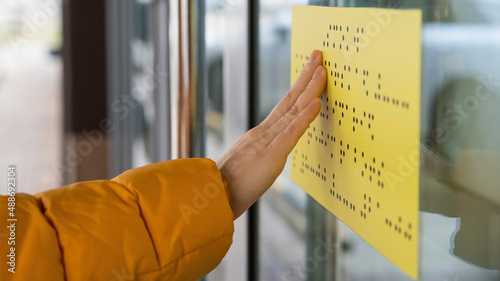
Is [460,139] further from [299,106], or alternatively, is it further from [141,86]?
[141,86]

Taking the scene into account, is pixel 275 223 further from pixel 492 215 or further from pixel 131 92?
pixel 131 92

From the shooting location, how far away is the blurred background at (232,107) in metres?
0.55

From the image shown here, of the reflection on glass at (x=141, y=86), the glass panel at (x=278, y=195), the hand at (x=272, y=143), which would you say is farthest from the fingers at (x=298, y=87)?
the reflection on glass at (x=141, y=86)

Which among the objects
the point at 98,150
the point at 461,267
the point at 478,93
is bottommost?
the point at 98,150

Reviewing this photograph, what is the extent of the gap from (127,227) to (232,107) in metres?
0.55

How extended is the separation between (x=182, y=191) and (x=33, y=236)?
14 centimetres

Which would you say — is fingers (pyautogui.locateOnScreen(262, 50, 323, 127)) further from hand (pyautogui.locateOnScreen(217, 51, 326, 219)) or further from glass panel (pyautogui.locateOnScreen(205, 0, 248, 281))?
glass panel (pyautogui.locateOnScreen(205, 0, 248, 281))

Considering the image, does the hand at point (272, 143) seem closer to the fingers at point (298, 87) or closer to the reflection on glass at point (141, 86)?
the fingers at point (298, 87)

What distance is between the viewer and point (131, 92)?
218cm

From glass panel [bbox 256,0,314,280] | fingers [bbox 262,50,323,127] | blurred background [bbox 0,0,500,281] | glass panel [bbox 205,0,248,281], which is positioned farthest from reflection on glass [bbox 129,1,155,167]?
fingers [bbox 262,50,323,127]

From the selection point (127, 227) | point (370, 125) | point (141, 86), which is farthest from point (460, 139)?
point (141, 86)

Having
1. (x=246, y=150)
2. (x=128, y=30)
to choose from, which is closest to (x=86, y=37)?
(x=128, y=30)

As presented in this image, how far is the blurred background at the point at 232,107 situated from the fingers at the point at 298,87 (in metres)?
0.10

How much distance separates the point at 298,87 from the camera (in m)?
0.64
